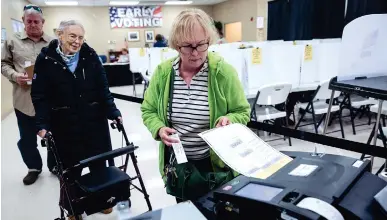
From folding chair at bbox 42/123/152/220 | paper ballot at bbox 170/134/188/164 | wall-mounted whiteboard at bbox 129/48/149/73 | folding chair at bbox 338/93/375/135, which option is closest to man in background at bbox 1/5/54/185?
folding chair at bbox 42/123/152/220

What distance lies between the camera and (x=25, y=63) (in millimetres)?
2531

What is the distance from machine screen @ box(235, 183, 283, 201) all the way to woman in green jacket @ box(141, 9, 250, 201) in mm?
481

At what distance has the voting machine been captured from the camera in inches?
23.4

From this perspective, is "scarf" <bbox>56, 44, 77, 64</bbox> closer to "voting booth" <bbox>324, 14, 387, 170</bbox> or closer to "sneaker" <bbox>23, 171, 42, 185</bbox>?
"sneaker" <bbox>23, 171, 42, 185</bbox>

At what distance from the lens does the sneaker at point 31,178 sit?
2.72 meters

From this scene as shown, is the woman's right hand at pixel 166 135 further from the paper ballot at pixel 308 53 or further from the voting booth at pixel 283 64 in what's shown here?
the paper ballot at pixel 308 53

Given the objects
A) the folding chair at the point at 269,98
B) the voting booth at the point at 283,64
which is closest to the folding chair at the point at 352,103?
the voting booth at the point at 283,64

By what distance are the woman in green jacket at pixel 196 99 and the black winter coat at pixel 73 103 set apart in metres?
0.85

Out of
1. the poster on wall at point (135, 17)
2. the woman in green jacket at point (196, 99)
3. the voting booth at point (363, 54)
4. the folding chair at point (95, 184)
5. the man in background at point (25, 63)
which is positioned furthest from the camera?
the poster on wall at point (135, 17)

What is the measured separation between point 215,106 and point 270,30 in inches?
313

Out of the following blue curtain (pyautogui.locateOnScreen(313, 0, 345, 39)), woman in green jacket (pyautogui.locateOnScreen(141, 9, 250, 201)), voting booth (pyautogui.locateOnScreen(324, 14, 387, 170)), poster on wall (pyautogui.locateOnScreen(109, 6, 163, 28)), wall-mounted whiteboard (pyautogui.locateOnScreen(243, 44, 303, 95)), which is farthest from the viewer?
poster on wall (pyautogui.locateOnScreen(109, 6, 163, 28))

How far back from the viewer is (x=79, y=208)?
5.98 feet

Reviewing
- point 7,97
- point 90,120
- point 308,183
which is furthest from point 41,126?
point 7,97

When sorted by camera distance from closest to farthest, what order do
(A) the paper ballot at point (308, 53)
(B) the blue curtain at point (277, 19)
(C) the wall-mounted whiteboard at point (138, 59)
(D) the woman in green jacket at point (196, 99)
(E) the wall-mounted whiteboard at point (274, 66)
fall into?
1. (D) the woman in green jacket at point (196, 99)
2. (E) the wall-mounted whiteboard at point (274, 66)
3. (A) the paper ballot at point (308, 53)
4. (C) the wall-mounted whiteboard at point (138, 59)
5. (B) the blue curtain at point (277, 19)
